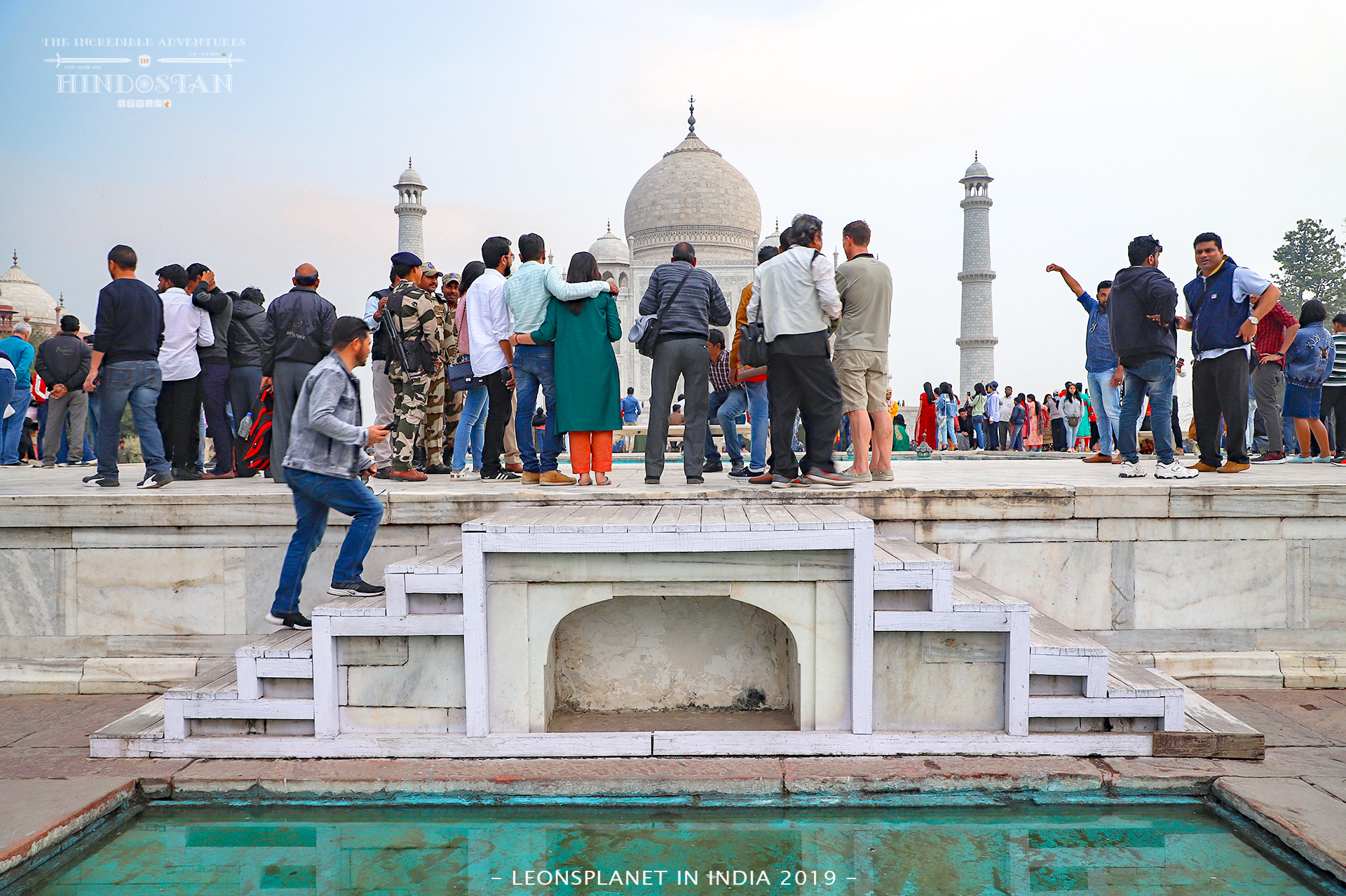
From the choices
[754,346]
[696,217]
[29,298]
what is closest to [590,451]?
[754,346]

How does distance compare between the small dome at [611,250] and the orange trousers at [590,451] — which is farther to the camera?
the small dome at [611,250]

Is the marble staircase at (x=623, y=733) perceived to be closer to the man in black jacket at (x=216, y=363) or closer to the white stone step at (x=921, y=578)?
the white stone step at (x=921, y=578)

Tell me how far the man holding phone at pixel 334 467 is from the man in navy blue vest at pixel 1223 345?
4886 millimetres

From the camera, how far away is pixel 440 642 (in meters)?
3.55

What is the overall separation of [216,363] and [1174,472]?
6579 mm

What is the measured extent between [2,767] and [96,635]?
4.10 ft

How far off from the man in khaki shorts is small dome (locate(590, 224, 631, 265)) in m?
34.0

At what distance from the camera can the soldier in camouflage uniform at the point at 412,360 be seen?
587 cm

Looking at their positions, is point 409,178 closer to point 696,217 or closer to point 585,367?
point 696,217

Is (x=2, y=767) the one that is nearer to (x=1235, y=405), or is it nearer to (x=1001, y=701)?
(x=1001, y=701)

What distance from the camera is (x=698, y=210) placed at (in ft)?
114

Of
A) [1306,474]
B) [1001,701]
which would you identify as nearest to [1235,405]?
[1306,474]

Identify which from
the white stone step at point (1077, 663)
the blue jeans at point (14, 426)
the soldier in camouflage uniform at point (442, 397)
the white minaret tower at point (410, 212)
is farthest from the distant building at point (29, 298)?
the white stone step at point (1077, 663)

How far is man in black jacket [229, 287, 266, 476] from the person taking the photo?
6224 millimetres
